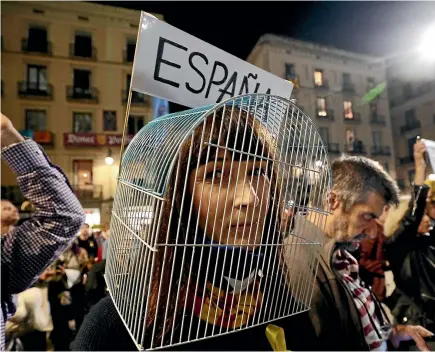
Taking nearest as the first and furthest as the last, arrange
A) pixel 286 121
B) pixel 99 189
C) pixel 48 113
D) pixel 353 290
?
1. pixel 286 121
2. pixel 353 290
3. pixel 99 189
4. pixel 48 113

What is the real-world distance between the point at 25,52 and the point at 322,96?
7.80m

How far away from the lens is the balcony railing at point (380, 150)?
1071 mm

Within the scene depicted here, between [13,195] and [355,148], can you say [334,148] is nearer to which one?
[355,148]

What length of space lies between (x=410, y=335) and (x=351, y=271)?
0.81 ft

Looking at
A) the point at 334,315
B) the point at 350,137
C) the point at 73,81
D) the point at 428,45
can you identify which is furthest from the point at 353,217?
the point at 73,81

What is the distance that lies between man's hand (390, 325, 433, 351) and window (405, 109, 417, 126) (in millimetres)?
642

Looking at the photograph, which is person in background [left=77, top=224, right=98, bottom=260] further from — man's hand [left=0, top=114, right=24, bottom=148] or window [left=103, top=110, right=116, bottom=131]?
window [left=103, top=110, right=116, bottom=131]

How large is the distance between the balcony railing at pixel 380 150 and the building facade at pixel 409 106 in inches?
1.9

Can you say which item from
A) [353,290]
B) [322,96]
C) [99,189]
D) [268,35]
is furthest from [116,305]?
[99,189]

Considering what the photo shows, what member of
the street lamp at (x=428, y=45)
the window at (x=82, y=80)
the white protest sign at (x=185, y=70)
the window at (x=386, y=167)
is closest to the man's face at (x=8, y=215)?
the white protest sign at (x=185, y=70)

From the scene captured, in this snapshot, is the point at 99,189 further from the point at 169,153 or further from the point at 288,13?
the point at 169,153

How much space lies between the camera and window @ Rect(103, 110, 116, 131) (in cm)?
782

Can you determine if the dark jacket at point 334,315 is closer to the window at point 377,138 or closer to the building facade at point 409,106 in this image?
the building facade at point 409,106

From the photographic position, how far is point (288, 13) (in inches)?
59.2
